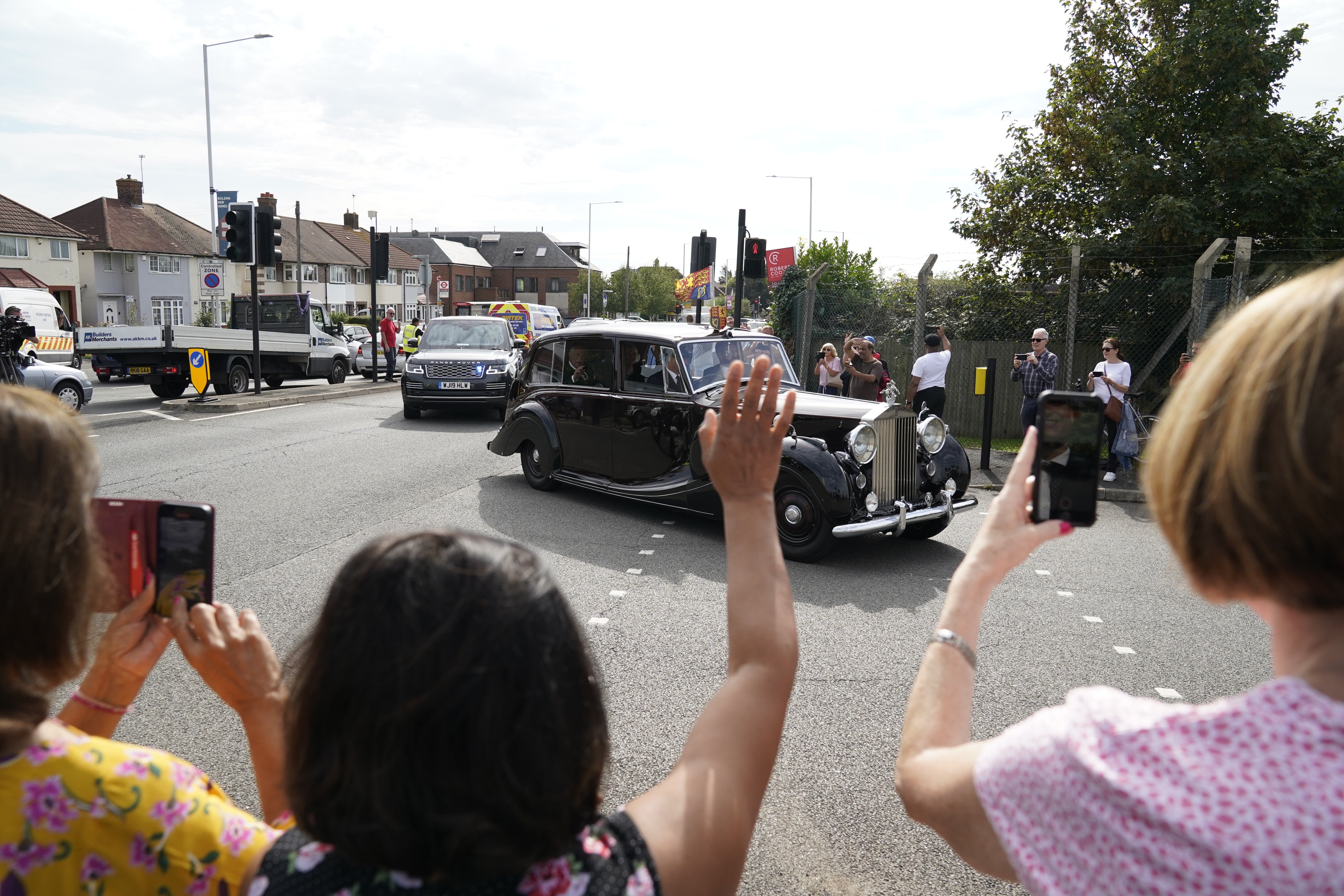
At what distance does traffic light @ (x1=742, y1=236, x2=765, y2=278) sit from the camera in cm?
1623

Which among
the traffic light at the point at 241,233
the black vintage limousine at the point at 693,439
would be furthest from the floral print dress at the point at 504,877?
the traffic light at the point at 241,233

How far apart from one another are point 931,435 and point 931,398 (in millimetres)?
4229

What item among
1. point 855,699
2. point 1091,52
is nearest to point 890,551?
point 855,699

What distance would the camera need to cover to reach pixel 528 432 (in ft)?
30.5

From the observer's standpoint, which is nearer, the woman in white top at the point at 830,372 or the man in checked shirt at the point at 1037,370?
the man in checked shirt at the point at 1037,370

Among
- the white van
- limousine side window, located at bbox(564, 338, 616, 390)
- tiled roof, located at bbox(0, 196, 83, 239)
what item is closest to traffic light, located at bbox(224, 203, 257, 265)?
the white van

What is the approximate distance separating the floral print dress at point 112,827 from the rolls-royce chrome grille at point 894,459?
5.99 m

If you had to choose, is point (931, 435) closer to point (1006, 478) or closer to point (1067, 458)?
point (1006, 478)

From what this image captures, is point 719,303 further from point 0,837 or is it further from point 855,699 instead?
point 0,837

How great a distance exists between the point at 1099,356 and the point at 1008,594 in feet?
27.8

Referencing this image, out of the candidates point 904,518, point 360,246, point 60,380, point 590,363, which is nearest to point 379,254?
point 60,380

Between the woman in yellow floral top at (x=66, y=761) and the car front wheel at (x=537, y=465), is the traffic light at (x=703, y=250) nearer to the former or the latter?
the car front wheel at (x=537, y=465)

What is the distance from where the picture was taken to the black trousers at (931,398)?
11180 millimetres

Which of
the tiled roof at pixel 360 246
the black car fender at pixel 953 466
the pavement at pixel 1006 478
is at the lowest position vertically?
the pavement at pixel 1006 478
